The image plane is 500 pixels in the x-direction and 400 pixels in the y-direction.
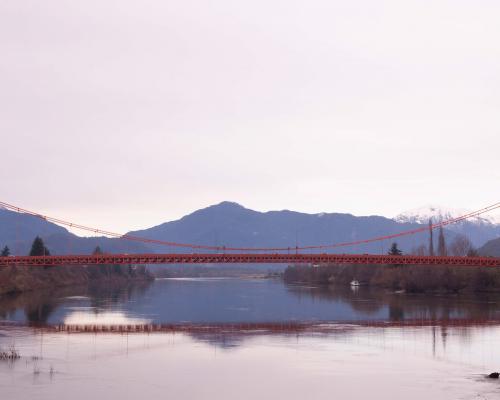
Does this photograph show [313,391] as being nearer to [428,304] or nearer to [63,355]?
[63,355]

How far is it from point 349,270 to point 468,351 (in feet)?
384

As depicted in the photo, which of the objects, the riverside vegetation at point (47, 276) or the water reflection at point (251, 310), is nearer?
the water reflection at point (251, 310)

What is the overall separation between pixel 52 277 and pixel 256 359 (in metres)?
103

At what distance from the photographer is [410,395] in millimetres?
35188

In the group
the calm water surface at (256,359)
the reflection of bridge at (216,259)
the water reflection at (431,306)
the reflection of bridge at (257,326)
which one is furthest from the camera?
the reflection of bridge at (216,259)

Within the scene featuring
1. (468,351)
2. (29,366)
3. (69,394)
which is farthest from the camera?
(468,351)

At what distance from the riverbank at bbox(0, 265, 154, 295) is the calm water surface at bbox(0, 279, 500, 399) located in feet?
120

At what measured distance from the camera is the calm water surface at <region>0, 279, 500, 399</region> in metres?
36.1

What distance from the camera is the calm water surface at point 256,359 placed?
36.1m

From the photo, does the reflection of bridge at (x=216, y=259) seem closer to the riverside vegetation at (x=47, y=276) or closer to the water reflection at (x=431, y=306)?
the water reflection at (x=431, y=306)

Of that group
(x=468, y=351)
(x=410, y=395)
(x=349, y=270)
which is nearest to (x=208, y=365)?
(x=410, y=395)

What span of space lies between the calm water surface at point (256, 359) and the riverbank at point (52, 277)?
36673 mm

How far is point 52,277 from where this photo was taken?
141 metres

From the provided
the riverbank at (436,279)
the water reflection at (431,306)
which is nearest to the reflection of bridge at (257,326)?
the water reflection at (431,306)
